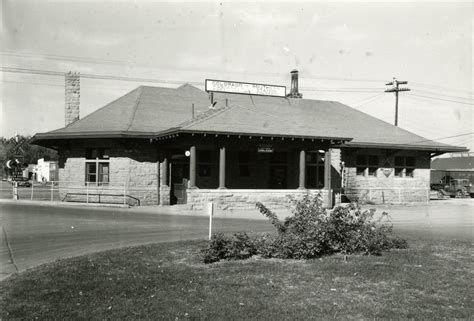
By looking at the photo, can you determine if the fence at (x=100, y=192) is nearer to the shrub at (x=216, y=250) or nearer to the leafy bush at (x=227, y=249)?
the leafy bush at (x=227, y=249)

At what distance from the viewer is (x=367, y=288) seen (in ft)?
21.4

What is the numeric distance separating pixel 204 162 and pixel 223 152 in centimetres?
317

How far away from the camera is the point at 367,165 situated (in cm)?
2788

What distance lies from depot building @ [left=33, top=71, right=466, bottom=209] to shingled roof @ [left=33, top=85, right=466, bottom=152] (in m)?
0.07

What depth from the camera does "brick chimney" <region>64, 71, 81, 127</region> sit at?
27.1 meters

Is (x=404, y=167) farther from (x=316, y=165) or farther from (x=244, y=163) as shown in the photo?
(x=244, y=163)

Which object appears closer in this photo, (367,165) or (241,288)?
(241,288)

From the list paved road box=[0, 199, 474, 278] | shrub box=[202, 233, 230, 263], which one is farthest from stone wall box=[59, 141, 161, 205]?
shrub box=[202, 233, 230, 263]

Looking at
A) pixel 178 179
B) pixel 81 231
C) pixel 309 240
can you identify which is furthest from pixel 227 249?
pixel 178 179

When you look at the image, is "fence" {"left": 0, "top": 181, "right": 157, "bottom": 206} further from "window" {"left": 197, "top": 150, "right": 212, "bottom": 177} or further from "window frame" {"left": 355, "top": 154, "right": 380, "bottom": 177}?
"window frame" {"left": 355, "top": 154, "right": 380, "bottom": 177}

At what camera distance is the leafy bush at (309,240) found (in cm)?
861

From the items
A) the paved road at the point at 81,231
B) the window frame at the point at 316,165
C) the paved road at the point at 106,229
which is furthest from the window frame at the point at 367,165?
the paved road at the point at 81,231

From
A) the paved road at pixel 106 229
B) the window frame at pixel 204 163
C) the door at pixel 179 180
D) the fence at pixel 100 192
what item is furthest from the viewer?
the door at pixel 179 180

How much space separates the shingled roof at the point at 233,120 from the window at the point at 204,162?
196 cm
